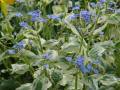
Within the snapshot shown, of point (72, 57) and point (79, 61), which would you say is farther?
point (72, 57)

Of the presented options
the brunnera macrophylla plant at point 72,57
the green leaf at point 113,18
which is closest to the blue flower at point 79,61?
the brunnera macrophylla plant at point 72,57

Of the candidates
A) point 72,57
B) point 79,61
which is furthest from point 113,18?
point 79,61

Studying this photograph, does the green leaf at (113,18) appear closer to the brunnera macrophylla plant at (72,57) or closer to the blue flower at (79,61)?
the brunnera macrophylla plant at (72,57)

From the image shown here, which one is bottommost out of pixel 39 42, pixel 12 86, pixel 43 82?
pixel 12 86

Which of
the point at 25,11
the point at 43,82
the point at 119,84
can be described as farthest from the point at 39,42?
the point at 25,11

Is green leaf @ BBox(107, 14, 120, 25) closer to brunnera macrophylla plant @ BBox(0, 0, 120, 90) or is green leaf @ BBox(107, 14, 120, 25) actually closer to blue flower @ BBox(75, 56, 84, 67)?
brunnera macrophylla plant @ BBox(0, 0, 120, 90)

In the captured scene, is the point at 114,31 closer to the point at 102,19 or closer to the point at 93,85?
the point at 102,19

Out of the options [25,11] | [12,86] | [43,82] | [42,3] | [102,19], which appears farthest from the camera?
[25,11]

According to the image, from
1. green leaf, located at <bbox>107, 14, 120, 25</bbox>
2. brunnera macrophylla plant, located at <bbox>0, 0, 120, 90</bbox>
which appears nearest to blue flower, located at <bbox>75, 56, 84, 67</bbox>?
brunnera macrophylla plant, located at <bbox>0, 0, 120, 90</bbox>

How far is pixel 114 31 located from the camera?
7.07 ft

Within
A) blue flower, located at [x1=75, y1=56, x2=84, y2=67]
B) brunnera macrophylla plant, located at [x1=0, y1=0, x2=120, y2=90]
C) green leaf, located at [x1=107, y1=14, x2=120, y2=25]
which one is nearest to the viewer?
blue flower, located at [x1=75, y1=56, x2=84, y2=67]

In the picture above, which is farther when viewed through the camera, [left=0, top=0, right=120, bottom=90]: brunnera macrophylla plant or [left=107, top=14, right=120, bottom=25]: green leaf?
[left=107, top=14, right=120, bottom=25]: green leaf

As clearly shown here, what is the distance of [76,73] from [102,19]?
0.35 meters

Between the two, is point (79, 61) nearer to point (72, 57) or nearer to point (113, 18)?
point (72, 57)
